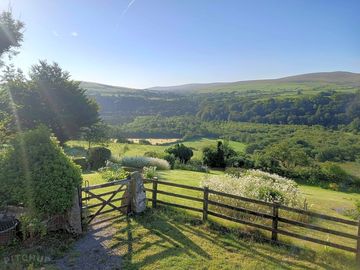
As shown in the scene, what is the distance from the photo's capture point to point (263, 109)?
8619 cm

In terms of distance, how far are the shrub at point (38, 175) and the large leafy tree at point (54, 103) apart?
62.5 feet

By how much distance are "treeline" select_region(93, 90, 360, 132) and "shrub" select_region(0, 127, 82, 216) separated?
63.6 meters

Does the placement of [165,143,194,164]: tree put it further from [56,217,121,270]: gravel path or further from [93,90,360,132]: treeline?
[93,90,360,132]: treeline

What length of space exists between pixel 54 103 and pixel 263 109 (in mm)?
69298

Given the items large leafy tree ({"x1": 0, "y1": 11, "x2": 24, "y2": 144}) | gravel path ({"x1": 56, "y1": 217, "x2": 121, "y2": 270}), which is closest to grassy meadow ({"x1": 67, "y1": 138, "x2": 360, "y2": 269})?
gravel path ({"x1": 56, "y1": 217, "x2": 121, "y2": 270})

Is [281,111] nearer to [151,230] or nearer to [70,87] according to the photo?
[70,87]

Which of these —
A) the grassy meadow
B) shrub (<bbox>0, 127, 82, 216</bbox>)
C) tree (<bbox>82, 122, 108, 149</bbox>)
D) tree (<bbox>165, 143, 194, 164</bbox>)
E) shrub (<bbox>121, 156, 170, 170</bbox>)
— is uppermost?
shrub (<bbox>0, 127, 82, 216</bbox>)

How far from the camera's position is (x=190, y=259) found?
658 centimetres

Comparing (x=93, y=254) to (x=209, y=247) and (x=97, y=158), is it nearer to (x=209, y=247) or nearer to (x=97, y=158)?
(x=209, y=247)

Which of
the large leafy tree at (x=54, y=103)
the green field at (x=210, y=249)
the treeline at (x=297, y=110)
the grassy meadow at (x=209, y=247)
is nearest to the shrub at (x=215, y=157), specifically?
the large leafy tree at (x=54, y=103)

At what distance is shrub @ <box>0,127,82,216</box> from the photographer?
7066 mm

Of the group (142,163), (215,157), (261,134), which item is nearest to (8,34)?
(142,163)

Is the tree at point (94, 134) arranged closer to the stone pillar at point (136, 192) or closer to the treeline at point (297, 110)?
the stone pillar at point (136, 192)

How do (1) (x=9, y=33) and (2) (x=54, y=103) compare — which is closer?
(1) (x=9, y=33)
